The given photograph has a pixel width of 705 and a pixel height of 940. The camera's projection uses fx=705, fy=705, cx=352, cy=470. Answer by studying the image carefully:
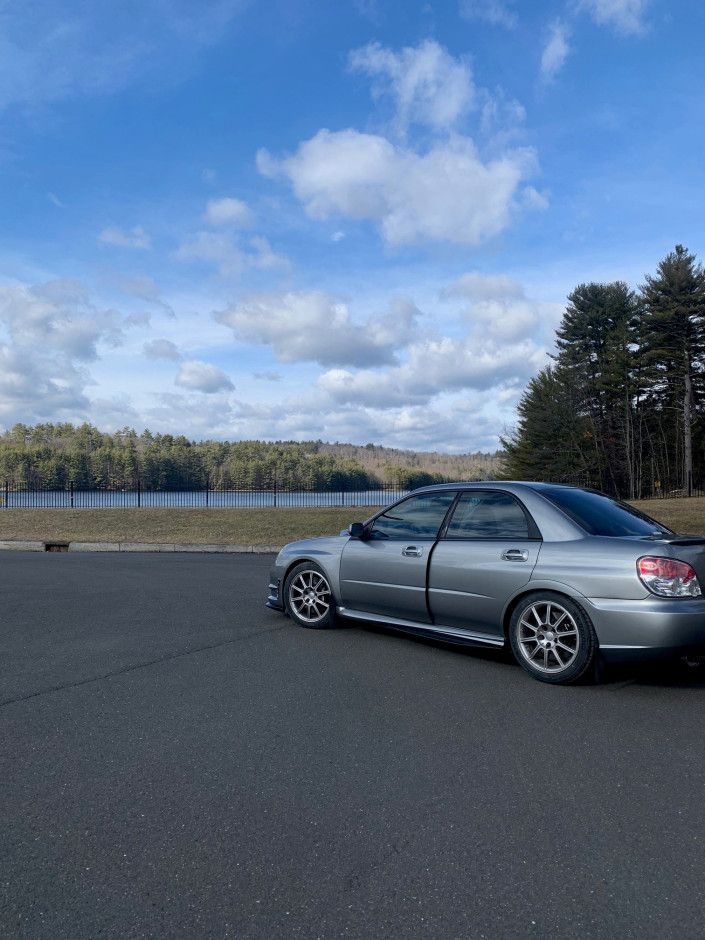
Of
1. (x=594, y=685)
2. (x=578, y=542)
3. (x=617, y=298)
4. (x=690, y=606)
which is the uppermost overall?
(x=617, y=298)

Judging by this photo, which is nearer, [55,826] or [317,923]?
[317,923]

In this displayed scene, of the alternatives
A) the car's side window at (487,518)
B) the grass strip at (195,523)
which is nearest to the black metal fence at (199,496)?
the grass strip at (195,523)

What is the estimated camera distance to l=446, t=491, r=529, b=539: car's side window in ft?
19.1

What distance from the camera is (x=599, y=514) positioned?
5.81 m

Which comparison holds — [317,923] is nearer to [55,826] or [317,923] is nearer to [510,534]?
[55,826]

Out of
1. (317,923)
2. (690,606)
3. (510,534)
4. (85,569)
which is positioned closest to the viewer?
(317,923)

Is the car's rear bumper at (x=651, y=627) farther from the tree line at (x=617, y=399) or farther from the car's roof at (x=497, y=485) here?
the tree line at (x=617, y=399)

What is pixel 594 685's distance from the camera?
5.29 metres

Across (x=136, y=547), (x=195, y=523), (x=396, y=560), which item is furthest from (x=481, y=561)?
(x=195, y=523)

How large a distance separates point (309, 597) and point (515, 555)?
2504mm

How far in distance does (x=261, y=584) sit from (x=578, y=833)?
8.17 metres

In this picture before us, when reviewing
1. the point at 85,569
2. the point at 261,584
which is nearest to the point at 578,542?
the point at 261,584

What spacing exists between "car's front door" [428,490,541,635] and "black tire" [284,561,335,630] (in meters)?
1.40

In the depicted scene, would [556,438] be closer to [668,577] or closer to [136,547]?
[136,547]
